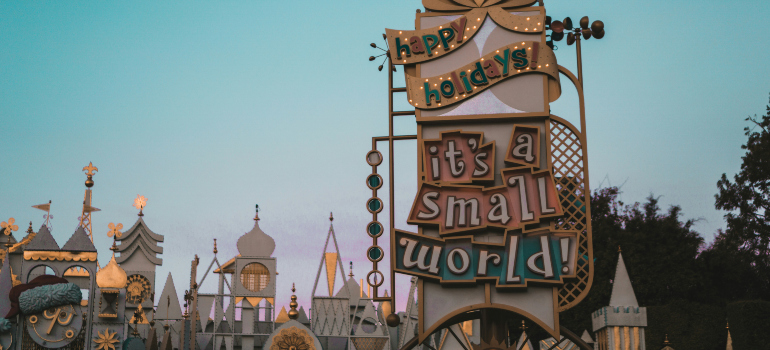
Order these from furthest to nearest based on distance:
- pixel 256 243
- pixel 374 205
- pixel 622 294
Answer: pixel 256 243 < pixel 622 294 < pixel 374 205

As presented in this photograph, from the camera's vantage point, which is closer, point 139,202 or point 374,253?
point 374,253

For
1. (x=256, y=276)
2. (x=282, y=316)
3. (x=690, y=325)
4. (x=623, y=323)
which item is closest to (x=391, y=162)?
A: (x=623, y=323)

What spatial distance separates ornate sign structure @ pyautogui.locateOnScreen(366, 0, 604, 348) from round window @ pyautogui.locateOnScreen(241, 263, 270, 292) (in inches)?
491

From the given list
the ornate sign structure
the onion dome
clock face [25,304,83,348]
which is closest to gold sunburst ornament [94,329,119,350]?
clock face [25,304,83,348]

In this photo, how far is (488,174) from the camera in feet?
45.0

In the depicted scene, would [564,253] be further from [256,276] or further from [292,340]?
[256,276]

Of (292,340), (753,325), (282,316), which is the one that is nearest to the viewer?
(292,340)

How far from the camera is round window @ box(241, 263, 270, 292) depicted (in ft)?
84.2

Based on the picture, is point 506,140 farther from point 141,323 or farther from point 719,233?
point 719,233

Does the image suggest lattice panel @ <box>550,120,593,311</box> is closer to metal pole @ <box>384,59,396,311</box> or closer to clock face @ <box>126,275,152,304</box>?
metal pole @ <box>384,59,396,311</box>

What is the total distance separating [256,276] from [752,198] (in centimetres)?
2217

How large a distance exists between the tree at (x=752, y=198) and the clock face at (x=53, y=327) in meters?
27.4

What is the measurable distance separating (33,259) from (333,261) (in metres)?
11.7

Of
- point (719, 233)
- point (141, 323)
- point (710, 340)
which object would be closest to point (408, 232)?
point (141, 323)
